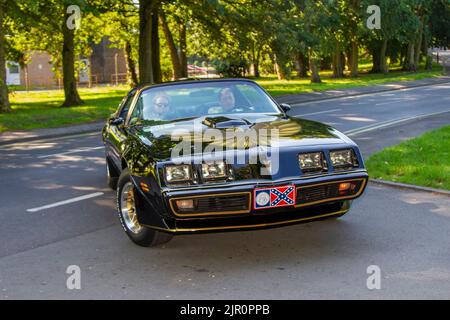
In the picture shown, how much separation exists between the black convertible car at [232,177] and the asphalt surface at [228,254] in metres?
0.36

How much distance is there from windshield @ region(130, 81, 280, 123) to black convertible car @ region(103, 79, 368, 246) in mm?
502

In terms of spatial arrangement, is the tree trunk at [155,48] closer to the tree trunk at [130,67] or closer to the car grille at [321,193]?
the tree trunk at [130,67]

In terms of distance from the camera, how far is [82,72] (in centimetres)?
6612

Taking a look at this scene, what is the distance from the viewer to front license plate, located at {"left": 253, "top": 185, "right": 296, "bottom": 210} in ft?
18.8

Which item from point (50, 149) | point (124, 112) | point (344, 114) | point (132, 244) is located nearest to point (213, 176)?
point (132, 244)

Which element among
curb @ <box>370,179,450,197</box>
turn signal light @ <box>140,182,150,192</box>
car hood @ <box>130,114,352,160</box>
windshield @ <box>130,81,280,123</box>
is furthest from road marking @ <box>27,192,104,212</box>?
curb @ <box>370,179,450,197</box>

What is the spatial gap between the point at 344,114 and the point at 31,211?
44.8 ft

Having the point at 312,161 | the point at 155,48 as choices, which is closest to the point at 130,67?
the point at 155,48

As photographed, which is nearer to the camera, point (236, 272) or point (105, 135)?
point (236, 272)

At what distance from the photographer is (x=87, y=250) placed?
652 cm

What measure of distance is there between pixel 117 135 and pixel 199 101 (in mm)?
1057

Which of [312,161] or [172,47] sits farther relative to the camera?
[172,47]

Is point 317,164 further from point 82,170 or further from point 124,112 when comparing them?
point 82,170

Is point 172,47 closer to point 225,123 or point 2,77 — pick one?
point 2,77
